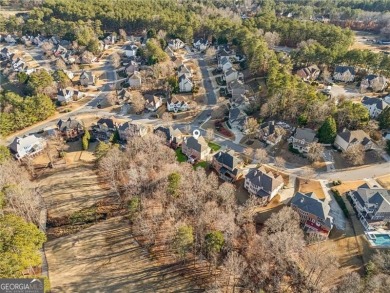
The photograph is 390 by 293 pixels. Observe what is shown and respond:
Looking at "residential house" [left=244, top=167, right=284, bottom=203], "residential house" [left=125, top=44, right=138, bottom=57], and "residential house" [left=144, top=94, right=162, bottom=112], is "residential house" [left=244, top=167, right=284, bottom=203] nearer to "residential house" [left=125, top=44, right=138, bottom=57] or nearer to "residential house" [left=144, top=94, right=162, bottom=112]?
"residential house" [left=144, top=94, right=162, bottom=112]

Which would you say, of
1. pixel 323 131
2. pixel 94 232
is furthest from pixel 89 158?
pixel 323 131

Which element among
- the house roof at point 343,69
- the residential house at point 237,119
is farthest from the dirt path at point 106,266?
the house roof at point 343,69

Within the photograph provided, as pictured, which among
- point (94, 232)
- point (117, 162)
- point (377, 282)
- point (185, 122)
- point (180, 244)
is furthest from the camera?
point (185, 122)

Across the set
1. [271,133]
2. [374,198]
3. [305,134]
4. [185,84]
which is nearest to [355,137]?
[305,134]

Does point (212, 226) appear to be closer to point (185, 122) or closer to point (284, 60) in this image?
point (185, 122)

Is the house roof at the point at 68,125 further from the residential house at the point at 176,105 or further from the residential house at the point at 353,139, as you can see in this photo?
the residential house at the point at 353,139

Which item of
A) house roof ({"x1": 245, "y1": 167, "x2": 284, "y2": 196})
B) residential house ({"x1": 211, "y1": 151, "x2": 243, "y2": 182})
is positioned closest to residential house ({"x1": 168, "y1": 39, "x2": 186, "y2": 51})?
residential house ({"x1": 211, "y1": 151, "x2": 243, "y2": 182})
